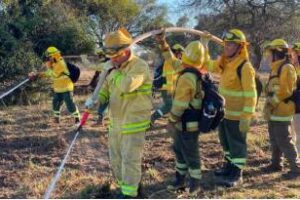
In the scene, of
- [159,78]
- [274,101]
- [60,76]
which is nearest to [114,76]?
[274,101]

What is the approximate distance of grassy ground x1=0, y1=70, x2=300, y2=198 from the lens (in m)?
6.70

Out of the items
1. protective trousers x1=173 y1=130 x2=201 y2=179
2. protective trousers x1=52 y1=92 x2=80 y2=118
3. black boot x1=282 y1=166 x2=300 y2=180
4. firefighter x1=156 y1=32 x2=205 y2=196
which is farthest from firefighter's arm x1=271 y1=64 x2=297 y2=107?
protective trousers x1=52 y1=92 x2=80 y2=118

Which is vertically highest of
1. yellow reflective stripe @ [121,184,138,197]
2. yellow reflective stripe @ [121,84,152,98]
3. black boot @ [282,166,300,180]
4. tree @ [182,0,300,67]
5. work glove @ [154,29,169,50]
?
tree @ [182,0,300,67]

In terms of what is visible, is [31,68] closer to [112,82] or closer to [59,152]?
[59,152]

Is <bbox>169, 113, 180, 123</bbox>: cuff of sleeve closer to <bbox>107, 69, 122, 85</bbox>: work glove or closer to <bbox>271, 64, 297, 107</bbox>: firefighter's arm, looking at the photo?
<bbox>107, 69, 122, 85</bbox>: work glove

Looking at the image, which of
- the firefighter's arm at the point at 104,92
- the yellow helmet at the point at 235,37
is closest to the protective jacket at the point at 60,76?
the firefighter's arm at the point at 104,92

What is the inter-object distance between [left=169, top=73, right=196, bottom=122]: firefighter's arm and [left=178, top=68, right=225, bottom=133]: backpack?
0.39 feet

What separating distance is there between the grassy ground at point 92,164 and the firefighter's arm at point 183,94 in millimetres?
1081

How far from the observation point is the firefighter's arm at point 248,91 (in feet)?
21.9

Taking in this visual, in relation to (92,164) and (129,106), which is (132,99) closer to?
(129,106)

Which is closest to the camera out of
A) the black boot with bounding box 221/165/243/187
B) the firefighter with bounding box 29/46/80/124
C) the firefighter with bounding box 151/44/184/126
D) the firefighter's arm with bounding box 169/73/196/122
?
the firefighter's arm with bounding box 169/73/196/122

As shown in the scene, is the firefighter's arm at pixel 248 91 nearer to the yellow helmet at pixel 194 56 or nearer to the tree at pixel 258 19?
the yellow helmet at pixel 194 56

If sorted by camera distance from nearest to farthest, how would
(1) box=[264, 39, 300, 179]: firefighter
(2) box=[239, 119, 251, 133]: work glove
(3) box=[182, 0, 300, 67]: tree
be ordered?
(2) box=[239, 119, 251, 133]: work glove → (1) box=[264, 39, 300, 179]: firefighter → (3) box=[182, 0, 300, 67]: tree

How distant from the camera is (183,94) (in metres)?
6.29
